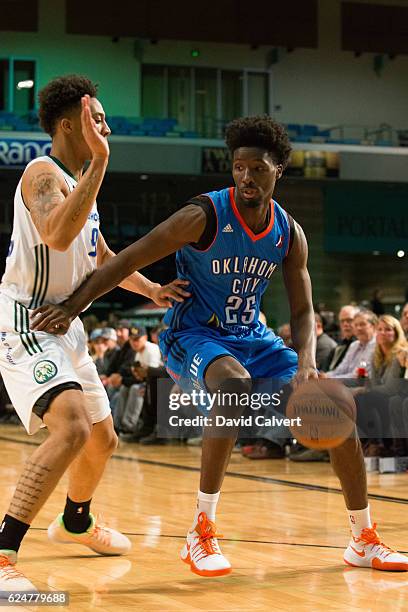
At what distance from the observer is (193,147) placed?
21.7 meters

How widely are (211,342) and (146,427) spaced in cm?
807

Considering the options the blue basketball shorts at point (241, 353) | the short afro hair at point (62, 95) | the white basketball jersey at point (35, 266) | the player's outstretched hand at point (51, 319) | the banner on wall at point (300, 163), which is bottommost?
the blue basketball shorts at point (241, 353)

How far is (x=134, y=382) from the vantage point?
1241cm

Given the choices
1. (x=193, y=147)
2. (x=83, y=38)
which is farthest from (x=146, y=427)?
(x=83, y=38)

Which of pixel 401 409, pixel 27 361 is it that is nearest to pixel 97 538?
pixel 27 361

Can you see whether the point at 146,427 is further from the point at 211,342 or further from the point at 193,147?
the point at 193,147

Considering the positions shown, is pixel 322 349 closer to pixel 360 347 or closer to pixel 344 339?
pixel 344 339

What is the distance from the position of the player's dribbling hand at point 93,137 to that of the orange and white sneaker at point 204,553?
5.22 ft

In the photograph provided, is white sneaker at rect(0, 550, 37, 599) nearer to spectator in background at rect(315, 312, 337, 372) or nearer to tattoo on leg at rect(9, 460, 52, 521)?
tattoo on leg at rect(9, 460, 52, 521)

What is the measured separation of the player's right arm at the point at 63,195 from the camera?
3.48m

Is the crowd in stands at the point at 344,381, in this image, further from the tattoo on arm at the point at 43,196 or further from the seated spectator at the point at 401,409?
the tattoo on arm at the point at 43,196

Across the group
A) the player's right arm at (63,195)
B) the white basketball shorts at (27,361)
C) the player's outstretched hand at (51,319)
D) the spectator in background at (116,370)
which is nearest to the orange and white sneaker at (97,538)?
the white basketball shorts at (27,361)

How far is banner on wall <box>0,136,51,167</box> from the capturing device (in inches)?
824

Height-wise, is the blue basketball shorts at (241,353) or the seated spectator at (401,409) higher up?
the blue basketball shorts at (241,353)
